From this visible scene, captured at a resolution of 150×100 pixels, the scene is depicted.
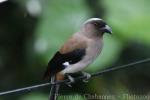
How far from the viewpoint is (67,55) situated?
4930mm

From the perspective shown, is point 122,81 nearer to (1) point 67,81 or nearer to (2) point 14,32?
(2) point 14,32

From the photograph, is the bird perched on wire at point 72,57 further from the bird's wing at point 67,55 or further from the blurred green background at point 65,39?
the blurred green background at point 65,39

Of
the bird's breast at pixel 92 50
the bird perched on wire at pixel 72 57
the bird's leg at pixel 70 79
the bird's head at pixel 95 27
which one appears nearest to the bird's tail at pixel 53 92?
the bird perched on wire at pixel 72 57

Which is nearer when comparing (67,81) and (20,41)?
(67,81)

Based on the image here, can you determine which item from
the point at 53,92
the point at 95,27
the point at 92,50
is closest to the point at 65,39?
the point at 95,27

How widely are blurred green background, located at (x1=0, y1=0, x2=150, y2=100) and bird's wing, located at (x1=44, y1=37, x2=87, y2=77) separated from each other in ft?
2.53

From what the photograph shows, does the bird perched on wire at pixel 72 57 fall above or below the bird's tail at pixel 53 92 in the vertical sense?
above

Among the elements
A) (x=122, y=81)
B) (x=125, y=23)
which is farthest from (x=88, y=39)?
(x=122, y=81)

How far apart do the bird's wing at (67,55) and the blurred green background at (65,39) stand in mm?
770

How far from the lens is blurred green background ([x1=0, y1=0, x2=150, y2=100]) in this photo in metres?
5.99

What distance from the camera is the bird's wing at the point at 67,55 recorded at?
4910 mm

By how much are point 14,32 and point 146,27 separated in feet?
4.86

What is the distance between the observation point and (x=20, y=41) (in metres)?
6.55

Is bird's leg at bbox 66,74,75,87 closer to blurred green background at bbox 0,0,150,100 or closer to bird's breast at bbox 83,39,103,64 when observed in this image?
bird's breast at bbox 83,39,103,64
